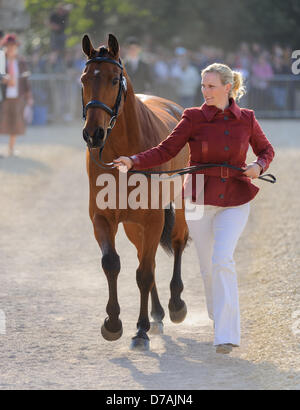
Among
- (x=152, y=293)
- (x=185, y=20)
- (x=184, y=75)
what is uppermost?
(x=185, y=20)

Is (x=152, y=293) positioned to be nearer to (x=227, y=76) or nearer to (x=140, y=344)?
(x=140, y=344)

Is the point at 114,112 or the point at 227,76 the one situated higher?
the point at 227,76

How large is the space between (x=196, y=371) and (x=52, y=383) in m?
0.85

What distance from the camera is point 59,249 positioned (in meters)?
8.98

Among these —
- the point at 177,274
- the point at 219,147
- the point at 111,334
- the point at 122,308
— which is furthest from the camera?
the point at 122,308

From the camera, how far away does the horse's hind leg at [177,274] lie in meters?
6.45

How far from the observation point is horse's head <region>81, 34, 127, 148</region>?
17.1ft

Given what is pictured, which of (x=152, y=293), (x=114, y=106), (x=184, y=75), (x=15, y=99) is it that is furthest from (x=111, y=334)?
(x=184, y=75)

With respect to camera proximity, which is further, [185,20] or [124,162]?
[185,20]

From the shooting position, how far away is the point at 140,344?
575cm

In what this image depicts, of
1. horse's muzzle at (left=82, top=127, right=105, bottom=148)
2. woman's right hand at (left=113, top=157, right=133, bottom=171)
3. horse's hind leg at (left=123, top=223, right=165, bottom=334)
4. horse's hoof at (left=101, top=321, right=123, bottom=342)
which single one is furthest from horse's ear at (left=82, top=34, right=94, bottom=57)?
horse's hoof at (left=101, top=321, right=123, bottom=342)

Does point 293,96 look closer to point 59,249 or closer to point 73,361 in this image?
point 59,249

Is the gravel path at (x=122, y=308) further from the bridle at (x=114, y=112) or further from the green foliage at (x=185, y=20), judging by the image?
the green foliage at (x=185, y=20)

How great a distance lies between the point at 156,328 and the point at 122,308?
617 mm
